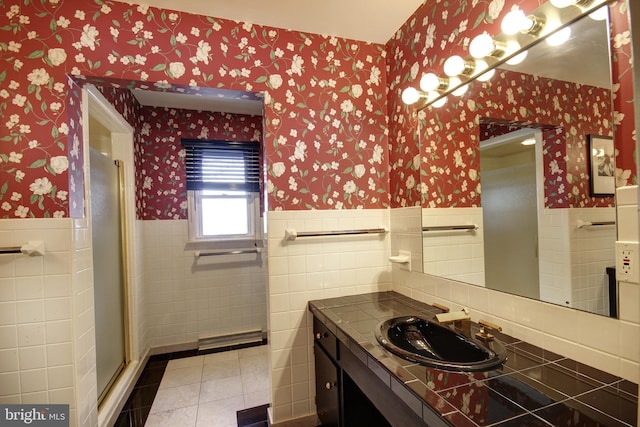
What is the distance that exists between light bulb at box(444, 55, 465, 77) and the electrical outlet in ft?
3.18

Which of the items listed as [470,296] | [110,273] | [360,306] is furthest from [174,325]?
[470,296]

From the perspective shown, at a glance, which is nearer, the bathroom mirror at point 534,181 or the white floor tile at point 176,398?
the bathroom mirror at point 534,181

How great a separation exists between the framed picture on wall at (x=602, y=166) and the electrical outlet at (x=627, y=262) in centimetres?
17

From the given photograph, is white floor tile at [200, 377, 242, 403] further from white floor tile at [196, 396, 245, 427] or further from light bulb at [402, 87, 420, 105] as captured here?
light bulb at [402, 87, 420, 105]

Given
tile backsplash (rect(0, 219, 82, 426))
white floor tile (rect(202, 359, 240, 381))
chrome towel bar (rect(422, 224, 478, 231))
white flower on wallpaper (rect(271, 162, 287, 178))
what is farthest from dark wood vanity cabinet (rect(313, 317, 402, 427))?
tile backsplash (rect(0, 219, 82, 426))

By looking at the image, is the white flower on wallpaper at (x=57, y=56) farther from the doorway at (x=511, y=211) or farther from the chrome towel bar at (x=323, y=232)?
the doorway at (x=511, y=211)

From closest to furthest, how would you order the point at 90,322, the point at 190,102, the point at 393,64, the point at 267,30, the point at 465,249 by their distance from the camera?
1. the point at 465,249
2. the point at 90,322
3. the point at 267,30
4. the point at 393,64
5. the point at 190,102

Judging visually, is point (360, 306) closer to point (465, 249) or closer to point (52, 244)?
point (465, 249)

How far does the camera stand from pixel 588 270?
3.17ft

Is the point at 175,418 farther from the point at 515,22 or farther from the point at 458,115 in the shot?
the point at 515,22

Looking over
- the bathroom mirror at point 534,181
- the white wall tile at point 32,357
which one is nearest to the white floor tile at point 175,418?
the white wall tile at point 32,357

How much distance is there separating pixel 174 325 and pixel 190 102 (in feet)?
7.44

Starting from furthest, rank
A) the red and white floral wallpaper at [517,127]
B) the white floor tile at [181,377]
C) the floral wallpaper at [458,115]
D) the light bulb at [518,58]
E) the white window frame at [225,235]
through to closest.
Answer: the white window frame at [225,235], the white floor tile at [181,377], the light bulb at [518,58], the red and white floral wallpaper at [517,127], the floral wallpaper at [458,115]

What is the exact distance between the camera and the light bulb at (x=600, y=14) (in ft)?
2.94
